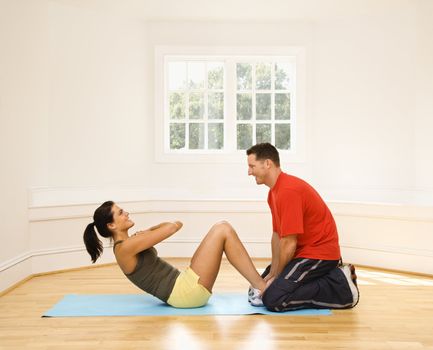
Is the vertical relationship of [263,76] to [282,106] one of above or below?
above

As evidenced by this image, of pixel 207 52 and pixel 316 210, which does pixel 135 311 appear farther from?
pixel 207 52

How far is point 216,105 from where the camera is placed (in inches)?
265

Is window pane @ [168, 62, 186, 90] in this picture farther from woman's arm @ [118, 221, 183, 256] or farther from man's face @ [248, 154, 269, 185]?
woman's arm @ [118, 221, 183, 256]

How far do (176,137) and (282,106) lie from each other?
1.21 meters

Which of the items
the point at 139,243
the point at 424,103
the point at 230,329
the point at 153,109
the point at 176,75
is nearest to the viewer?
the point at 230,329

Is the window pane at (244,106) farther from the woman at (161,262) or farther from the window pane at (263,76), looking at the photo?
the woman at (161,262)

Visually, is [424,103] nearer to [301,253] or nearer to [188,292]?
[301,253]

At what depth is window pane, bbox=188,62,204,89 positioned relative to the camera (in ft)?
21.9

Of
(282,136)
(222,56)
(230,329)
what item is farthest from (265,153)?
(222,56)

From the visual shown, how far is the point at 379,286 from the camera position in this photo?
15.8 ft

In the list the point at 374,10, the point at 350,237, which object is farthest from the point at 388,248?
the point at 374,10

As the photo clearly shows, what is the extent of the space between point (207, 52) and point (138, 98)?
89 cm

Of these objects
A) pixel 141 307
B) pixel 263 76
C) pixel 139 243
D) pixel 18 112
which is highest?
pixel 263 76

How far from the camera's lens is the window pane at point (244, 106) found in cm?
670
